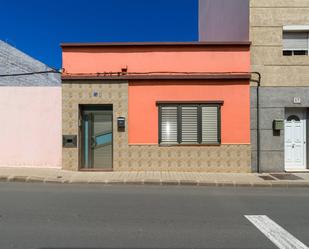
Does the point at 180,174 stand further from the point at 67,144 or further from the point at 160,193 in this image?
the point at 67,144

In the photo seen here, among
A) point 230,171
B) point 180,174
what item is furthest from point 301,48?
point 180,174

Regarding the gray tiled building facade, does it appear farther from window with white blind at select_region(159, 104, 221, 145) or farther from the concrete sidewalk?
window with white blind at select_region(159, 104, 221, 145)

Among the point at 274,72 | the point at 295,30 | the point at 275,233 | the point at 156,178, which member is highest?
the point at 295,30

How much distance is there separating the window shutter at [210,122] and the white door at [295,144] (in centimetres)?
256

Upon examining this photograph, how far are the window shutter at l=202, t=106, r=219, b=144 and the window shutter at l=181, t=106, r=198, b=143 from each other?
11.0 inches

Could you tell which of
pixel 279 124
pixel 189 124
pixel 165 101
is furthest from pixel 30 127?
pixel 279 124

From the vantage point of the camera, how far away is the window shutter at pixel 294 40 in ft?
45.9

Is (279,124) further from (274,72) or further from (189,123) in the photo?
(189,123)

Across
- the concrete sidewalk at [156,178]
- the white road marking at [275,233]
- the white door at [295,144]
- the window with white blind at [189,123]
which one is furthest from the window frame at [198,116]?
the white road marking at [275,233]

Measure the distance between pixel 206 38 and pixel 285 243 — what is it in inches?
850

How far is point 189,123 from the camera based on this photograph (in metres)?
13.7

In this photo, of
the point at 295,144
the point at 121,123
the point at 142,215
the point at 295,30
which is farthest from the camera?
the point at 295,144

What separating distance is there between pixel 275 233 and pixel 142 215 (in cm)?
241

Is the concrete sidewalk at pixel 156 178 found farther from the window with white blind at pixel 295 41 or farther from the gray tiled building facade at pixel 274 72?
the window with white blind at pixel 295 41
